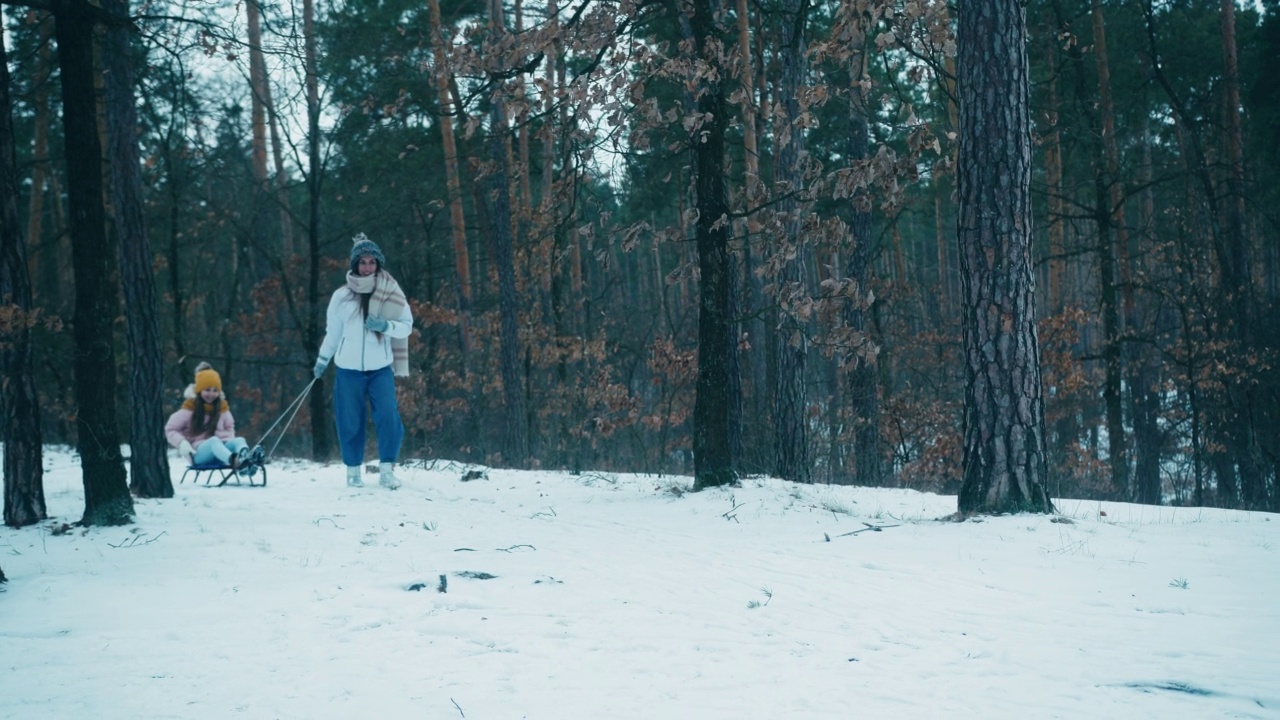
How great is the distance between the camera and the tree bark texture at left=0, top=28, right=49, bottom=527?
6.72 meters

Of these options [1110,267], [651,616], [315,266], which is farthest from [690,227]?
[1110,267]

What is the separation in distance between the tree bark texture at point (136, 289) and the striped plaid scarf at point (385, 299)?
5.80 feet

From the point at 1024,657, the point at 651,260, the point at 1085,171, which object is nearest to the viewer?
the point at 1024,657

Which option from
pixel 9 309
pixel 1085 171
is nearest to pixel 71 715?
pixel 9 309

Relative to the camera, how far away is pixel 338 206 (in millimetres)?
24562

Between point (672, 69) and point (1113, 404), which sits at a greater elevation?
point (672, 69)

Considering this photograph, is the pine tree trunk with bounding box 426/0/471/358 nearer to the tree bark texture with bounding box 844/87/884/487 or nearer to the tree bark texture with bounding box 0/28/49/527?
the tree bark texture with bounding box 844/87/884/487

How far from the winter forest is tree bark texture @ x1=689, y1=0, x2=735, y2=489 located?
0.10ft

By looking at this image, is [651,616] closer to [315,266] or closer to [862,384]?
[862,384]

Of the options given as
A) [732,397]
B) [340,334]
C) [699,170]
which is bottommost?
[732,397]

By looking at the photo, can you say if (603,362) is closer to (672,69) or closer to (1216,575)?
(672,69)

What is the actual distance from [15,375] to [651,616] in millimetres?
5318

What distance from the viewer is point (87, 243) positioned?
6309mm

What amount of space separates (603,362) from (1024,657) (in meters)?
21.8
